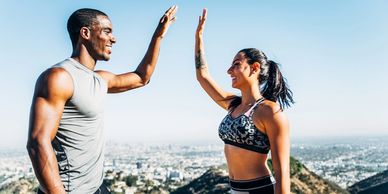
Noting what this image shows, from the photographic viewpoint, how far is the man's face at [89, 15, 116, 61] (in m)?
3.29

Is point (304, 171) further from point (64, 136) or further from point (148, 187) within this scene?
point (64, 136)

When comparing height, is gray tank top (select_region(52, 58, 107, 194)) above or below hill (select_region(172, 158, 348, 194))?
above

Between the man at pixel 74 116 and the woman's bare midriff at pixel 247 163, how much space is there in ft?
3.88

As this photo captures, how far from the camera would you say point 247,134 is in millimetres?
3906

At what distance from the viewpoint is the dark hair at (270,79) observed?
4.17 metres

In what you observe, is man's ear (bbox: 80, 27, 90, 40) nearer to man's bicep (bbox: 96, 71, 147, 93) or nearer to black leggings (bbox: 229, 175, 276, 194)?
man's bicep (bbox: 96, 71, 147, 93)

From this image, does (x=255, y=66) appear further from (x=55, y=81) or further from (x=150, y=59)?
(x=55, y=81)

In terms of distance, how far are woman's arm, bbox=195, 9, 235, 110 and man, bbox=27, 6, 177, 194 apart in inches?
61.8

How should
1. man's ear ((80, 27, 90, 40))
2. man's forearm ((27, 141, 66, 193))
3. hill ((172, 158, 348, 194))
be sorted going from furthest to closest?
hill ((172, 158, 348, 194)) → man's ear ((80, 27, 90, 40)) → man's forearm ((27, 141, 66, 193))

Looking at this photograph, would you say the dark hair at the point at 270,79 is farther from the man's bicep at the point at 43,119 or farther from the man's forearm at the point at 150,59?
the man's bicep at the point at 43,119

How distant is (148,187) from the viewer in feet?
167

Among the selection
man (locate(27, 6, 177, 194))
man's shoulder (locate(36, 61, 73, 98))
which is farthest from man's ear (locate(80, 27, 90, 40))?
man's shoulder (locate(36, 61, 73, 98))

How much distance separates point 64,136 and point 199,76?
2130 millimetres

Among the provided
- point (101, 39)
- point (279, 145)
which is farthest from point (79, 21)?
point (279, 145)
